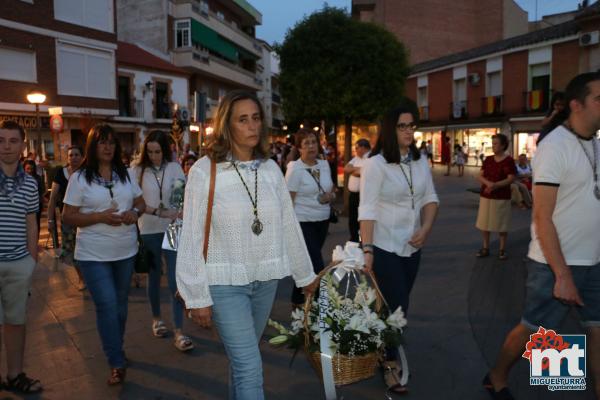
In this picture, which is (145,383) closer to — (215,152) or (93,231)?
(93,231)

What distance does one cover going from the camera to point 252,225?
2686 mm

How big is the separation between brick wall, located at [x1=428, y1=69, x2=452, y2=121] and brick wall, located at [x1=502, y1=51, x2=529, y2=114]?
5.21 m

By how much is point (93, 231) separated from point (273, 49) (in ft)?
43.0

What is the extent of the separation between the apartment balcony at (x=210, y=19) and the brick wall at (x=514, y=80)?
20007mm

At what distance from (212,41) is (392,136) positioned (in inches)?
1445

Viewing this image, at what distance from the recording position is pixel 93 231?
4.02 m

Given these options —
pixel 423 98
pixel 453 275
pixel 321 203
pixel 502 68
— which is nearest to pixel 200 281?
pixel 321 203

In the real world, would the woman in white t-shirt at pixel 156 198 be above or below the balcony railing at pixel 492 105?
below

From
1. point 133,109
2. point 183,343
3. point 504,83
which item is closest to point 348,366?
point 183,343

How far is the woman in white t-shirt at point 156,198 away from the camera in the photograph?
4973 mm

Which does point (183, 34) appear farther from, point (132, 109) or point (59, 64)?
point (59, 64)

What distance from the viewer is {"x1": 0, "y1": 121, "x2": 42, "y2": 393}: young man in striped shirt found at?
12.2 ft

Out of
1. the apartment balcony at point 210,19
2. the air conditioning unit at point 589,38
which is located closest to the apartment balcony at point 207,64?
the apartment balcony at point 210,19

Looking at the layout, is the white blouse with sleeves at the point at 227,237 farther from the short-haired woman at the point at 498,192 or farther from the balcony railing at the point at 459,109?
the balcony railing at the point at 459,109
